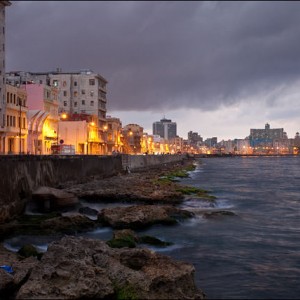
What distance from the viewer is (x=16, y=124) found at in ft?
259

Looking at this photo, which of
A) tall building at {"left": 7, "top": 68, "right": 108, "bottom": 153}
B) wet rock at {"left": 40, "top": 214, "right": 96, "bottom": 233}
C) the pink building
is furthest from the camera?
tall building at {"left": 7, "top": 68, "right": 108, "bottom": 153}

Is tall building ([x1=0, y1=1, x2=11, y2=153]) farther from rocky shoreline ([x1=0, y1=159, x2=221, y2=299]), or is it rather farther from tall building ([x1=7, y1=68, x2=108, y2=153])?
tall building ([x1=7, y1=68, x2=108, y2=153])

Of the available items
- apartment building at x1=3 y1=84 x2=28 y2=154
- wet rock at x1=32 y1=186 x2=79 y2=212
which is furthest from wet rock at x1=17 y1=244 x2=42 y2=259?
apartment building at x1=3 y1=84 x2=28 y2=154

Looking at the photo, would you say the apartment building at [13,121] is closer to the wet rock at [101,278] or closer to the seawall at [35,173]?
the seawall at [35,173]

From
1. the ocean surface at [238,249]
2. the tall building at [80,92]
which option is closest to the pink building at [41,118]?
the tall building at [80,92]

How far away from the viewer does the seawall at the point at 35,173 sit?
35438 mm

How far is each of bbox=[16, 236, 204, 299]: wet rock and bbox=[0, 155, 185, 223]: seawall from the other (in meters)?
17.8

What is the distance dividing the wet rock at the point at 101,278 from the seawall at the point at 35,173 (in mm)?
17840

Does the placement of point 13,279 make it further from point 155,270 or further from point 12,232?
point 12,232

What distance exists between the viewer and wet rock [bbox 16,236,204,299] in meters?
14.3

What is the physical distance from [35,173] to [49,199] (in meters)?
5.92

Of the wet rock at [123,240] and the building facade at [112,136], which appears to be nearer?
the wet rock at [123,240]

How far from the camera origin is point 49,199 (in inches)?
1602

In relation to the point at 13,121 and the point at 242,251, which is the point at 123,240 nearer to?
the point at 242,251
